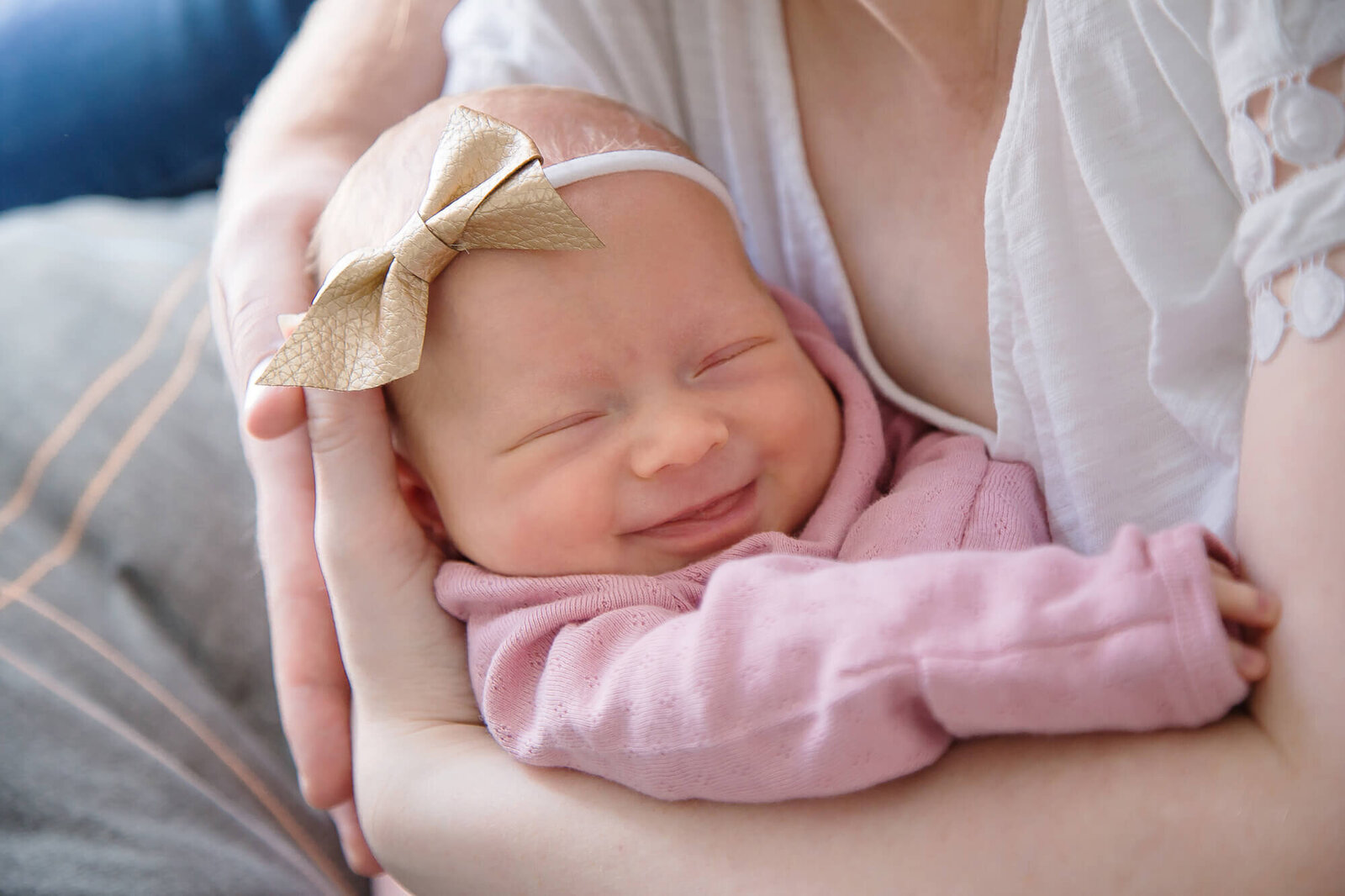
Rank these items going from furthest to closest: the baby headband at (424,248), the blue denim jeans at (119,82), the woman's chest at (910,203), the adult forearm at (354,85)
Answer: the blue denim jeans at (119,82) → the adult forearm at (354,85) → the woman's chest at (910,203) → the baby headband at (424,248)

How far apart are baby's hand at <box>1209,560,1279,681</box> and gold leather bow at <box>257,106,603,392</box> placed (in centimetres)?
57

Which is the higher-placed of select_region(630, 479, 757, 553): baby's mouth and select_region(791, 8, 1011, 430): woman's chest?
select_region(791, 8, 1011, 430): woman's chest

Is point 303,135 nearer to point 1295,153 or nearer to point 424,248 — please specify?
point 424,248

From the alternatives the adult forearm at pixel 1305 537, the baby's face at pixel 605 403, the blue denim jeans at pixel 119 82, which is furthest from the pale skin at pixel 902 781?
the blue denim jeans at pixel 119 82

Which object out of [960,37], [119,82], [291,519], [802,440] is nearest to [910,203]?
[960,37]

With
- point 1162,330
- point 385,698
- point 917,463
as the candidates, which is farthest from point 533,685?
point 1162,330

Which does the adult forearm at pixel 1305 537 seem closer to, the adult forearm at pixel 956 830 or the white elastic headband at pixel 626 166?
the adult forearm at pixel 956 830

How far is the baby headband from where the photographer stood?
3.01ft

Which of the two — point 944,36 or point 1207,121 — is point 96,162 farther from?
point 1207,121

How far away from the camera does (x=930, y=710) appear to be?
72 cm

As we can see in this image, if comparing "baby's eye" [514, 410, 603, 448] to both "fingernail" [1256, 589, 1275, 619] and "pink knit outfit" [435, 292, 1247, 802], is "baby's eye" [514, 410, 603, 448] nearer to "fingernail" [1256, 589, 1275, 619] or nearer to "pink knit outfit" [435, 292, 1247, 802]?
"pink knit outfit" [435, 292, 1247, 802]

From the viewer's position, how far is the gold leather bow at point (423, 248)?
92cm

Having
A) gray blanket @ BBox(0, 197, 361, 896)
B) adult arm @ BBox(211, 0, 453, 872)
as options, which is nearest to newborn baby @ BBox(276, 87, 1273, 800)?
adult arm @ BBox(211, 0, 453, 872)

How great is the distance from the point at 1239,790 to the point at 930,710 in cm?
20
